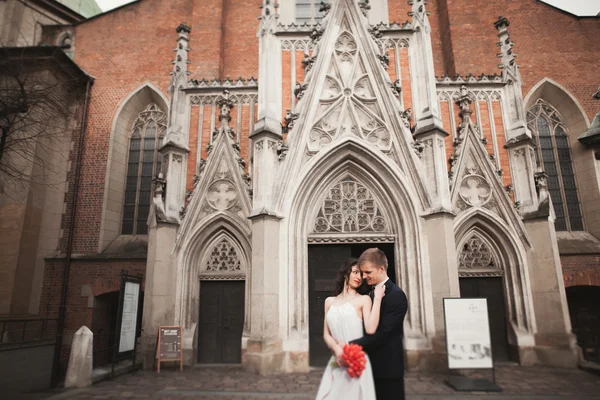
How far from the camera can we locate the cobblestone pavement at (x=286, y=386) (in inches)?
263

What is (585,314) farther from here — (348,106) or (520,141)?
(348,106)

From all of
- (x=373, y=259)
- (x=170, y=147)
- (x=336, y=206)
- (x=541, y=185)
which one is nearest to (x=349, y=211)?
(x=336, y=206)

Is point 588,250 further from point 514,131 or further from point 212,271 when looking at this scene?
point 212,271

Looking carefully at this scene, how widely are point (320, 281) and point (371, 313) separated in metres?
6.48

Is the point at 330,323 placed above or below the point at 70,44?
below

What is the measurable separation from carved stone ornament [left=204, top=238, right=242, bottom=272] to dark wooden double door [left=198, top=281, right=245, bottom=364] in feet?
1.20

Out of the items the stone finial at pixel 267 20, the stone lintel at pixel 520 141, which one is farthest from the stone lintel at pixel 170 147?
→ the stone lintel at pixel 520 141

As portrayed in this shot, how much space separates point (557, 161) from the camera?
44.5 feet

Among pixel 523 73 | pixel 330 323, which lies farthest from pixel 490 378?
pixel 523 73

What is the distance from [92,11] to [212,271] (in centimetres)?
1670

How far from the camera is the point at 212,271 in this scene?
10469 mm

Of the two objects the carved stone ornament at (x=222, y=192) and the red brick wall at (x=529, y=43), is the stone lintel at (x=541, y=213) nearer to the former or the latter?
the red brick wall at (x=529, y=43)

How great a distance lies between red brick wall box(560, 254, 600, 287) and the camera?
11844mm

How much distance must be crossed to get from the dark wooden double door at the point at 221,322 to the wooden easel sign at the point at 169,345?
0.92 m
